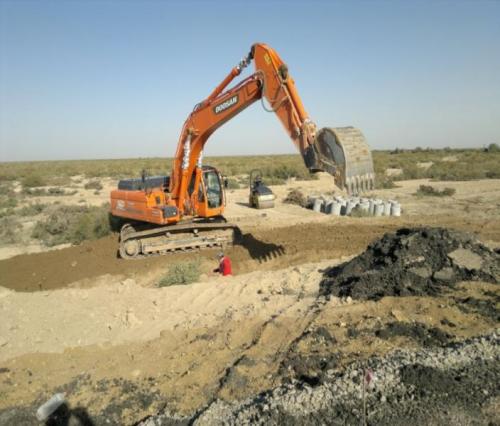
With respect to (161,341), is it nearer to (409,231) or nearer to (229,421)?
(229,421)

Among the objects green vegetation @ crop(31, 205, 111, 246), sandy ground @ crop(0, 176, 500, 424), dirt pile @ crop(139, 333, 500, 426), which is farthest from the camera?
green vegetation @ crop(31, 205, 111, 246)

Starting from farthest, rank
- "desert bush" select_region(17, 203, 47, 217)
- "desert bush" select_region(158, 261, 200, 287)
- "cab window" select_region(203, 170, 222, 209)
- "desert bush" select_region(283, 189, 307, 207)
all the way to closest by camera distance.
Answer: "desert bush" select_region(283, 189, 307, 207) → "desert bush" select_region(17, 203, 47, 217) → "cab window" select_region(203, 170, 222, 209) → "desert bush" select_region(158, 261, 200, 287)

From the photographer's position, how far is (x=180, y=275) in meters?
9.13

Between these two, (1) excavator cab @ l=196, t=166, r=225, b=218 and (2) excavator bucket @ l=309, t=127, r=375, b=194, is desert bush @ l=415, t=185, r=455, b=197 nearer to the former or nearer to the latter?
(1) excavator cab @ l=196, t=166, r=225, b=218

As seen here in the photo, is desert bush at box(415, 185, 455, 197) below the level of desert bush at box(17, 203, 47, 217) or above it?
above

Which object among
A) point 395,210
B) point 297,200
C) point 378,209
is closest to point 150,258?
point 378,209

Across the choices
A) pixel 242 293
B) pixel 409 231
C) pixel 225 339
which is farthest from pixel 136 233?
pixel 409 231

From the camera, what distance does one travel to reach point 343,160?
21.2 feet

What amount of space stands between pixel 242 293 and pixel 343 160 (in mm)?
3162

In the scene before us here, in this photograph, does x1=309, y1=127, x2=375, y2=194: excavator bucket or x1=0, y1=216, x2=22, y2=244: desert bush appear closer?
x1=309, y1=127, x2=375, y2=194: excavator bucket

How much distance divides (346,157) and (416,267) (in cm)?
247

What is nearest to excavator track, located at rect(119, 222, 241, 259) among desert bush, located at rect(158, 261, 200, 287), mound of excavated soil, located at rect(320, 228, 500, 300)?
desert bush, located at rect(158, 261, 200, 287)

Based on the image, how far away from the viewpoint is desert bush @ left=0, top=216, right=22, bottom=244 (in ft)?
47.0

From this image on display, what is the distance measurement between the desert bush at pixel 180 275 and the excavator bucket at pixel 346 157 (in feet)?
12.7
